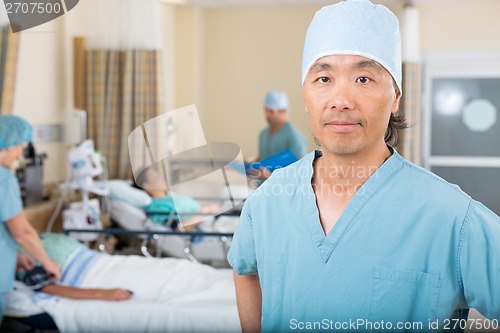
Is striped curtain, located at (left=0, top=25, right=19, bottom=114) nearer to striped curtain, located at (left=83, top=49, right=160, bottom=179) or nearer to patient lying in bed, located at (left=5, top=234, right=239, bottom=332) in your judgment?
patient lying in bed, located at (left=5, top=234, right=239, bottom=332)

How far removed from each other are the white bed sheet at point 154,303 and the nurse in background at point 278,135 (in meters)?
0.55

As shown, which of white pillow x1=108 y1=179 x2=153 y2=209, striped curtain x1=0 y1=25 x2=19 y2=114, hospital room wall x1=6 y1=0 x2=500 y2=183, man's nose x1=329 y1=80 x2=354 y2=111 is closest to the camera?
man's nose x1=329 y1=80 x2=354 y2=111

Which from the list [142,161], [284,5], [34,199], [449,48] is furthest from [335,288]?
[449,48]

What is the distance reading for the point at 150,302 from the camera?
71.6 inches

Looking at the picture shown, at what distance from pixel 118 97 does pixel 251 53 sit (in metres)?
0.91

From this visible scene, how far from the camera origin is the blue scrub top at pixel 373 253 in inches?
27.9

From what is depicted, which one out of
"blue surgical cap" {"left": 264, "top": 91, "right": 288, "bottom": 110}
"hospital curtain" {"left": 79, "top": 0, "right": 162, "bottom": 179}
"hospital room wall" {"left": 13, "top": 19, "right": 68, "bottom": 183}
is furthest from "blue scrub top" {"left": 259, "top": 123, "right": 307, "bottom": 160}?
"hospital room wall" {"left": 13, "top": 19, "right": 68, "bottom": 183}

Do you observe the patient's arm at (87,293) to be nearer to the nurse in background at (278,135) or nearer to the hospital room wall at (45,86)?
the nurse in background at (278,135)

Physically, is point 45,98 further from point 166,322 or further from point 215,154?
point 215,154

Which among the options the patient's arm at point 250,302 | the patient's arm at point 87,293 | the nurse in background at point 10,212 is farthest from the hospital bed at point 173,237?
the patient's arm at point 250,302

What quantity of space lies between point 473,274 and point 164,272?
4.69ft

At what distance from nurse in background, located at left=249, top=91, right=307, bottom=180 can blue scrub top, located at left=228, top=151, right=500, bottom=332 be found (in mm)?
1365

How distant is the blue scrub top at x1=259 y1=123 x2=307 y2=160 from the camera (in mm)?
2426

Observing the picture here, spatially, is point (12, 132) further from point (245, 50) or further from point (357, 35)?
point (245, 50)
